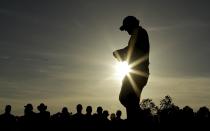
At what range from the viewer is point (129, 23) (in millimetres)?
9008

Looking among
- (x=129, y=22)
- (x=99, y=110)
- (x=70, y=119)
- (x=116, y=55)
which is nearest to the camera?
(x=129, y=22)

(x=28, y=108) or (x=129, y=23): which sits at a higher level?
(x=129, y=23)

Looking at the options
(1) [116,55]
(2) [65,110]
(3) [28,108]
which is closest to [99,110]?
(2) [65,110]

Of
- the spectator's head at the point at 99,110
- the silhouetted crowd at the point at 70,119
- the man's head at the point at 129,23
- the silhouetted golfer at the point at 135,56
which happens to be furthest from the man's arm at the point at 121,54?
the spectator's head at the point at 99,110

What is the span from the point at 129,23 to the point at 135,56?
2.62ft

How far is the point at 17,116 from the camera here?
16.4 m

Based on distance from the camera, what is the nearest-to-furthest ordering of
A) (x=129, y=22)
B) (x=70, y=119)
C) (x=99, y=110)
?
(x=129, y=22) → (x=70, y=119) → (x=99, y=110)

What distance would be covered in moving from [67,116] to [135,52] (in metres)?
8.46

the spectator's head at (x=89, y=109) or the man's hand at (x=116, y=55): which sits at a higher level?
the man's hand at (x=116, y=55)

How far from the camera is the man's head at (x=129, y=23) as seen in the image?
9.02 meters

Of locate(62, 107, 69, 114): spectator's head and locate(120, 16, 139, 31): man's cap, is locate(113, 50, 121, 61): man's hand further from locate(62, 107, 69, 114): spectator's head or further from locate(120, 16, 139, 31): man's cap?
locate(62, 107, 69, 114): spectator's head

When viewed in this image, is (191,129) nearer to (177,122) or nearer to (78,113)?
(177,122)

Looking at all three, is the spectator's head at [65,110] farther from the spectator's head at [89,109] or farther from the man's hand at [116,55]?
the man's hand at [116,55]

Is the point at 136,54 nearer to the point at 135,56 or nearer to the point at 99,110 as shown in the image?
the point at 135,56
